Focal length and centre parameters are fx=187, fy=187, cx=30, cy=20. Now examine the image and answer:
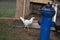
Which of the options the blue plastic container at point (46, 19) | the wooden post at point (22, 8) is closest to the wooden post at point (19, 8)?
the wooden post at point (22, 8)

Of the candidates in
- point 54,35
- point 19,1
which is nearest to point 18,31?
point 54,35

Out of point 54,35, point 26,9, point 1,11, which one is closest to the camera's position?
point 54,35

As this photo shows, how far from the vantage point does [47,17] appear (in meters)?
3.48

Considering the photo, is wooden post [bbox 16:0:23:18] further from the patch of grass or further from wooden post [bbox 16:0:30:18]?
the patch of grass

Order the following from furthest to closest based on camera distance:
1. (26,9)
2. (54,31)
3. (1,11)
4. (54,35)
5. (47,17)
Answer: (1,11) → (26,9) → (54,31) → (54,35) → (47,17)

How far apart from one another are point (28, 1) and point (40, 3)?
0.43 m

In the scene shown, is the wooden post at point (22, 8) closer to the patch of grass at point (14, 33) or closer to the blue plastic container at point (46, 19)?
the patch of grass at point (14, 33)

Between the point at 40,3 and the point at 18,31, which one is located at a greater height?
the point at 40,3

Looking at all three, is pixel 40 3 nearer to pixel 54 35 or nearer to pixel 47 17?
pixel 54 35

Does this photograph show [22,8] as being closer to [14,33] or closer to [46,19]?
[14,33]

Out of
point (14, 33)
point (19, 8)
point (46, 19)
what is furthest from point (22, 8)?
point (46, 19)

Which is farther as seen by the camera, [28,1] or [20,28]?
[28,1]

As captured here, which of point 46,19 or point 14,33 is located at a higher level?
point 46,19

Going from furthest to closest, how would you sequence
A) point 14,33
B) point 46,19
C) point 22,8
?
point 22,8
point 14,33
point 46,19
